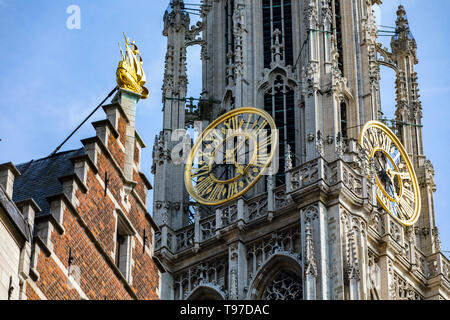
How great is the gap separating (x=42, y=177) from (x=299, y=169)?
24.7 m

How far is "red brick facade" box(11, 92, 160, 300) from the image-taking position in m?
20.0

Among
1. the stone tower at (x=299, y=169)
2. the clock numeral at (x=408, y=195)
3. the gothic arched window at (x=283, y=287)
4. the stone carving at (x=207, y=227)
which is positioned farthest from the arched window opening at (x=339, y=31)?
the gothic arched window at (x=283, y=287)

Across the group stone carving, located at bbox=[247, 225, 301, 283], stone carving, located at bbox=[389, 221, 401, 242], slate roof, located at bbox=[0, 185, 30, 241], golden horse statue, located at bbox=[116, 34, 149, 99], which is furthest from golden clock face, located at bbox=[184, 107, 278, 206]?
slate roof, located at bbox=[0, 185, 30, 241]

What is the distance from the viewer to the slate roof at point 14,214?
18.3m

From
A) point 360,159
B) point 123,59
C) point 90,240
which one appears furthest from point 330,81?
point 90,240

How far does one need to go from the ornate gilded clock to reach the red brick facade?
2569 cm

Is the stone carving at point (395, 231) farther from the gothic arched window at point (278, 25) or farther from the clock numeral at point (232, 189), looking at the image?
the gothic arched window at point (278, 25)

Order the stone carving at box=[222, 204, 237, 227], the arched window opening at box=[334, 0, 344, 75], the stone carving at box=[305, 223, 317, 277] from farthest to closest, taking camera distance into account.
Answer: the arched window opening at box=[334, 0, 344, 75]
the stone carving at box=[222, 204, 237, 227]
the stone carving at box=[305, 223, 317, 277]

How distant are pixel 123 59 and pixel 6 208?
682cm

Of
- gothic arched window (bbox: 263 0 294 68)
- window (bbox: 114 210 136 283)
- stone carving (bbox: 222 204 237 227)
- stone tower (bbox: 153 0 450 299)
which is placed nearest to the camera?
window (bbox: 114 210 136 283)

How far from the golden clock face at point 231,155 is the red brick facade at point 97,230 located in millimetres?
24742

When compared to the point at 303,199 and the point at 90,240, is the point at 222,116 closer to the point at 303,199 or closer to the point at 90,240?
the point at 303,199

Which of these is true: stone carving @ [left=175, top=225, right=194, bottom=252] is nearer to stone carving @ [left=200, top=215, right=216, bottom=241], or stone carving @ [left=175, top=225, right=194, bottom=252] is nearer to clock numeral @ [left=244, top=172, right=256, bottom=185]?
stone carving @ [left=200, top=215, right=216, bottom=241]

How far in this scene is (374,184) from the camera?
4744 cm
